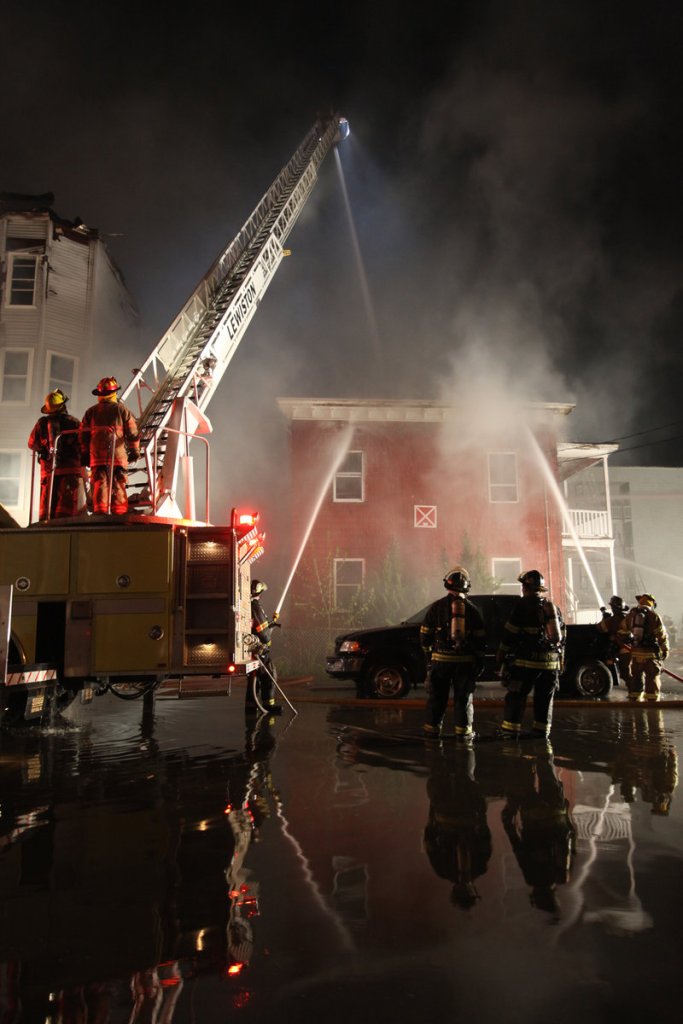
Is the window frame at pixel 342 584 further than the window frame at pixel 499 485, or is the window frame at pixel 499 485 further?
the window frame at pixel 499 485

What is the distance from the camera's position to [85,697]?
7.86 metres

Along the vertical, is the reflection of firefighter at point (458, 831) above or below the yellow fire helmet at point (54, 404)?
below

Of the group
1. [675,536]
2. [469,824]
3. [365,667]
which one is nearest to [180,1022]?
[469,824]

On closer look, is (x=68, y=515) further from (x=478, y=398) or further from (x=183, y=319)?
(x=478, y=398)

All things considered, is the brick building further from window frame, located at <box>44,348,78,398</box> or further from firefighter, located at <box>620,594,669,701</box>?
firefighter, located at <box>620,594,669,701</box>

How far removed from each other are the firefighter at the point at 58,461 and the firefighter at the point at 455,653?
3.96 m

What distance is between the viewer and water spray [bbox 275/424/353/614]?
18891 mm

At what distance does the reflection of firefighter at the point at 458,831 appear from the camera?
3.07 meters

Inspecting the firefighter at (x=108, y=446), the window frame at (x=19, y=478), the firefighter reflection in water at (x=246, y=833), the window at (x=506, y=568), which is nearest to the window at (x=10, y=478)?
the window frame at (x=19, y=478)

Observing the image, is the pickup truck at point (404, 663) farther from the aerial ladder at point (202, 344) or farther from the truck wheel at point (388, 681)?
the aerial ladder at point (202, 344)

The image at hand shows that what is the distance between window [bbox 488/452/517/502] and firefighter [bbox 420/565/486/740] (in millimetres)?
13462

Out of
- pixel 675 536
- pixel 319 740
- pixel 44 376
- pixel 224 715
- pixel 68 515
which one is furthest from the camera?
pixel 675 536

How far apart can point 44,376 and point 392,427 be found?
30.6 feet

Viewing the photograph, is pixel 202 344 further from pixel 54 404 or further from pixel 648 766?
pixel 648 766
